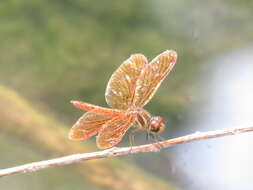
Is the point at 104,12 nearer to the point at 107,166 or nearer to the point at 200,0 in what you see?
the point at 200,0

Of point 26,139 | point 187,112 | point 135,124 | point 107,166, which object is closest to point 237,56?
point 187,112

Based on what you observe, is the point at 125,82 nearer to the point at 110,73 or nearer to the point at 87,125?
the point at 87,125

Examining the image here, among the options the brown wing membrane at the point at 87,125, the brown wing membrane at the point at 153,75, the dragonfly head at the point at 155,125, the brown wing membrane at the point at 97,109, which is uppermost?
the brown wing membrane at the point at 153,75

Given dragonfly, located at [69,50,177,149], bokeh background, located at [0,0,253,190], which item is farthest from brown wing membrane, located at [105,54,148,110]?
bokeh background, located at [0,0,253,190]

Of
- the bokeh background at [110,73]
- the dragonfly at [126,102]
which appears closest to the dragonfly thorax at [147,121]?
the dragonfly at [126,102]

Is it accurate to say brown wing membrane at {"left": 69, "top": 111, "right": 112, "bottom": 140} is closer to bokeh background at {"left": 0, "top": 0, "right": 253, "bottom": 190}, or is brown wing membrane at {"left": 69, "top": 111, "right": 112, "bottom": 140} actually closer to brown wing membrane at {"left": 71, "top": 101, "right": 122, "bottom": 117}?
brown wing membrane at {"left": 71, "top": 101, "right": 122, "bottom": 117}

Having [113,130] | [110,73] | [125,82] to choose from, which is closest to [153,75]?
[125,82]

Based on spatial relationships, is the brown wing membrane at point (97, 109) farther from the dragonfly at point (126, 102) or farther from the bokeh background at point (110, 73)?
the bokeh background at point (110, 73)
